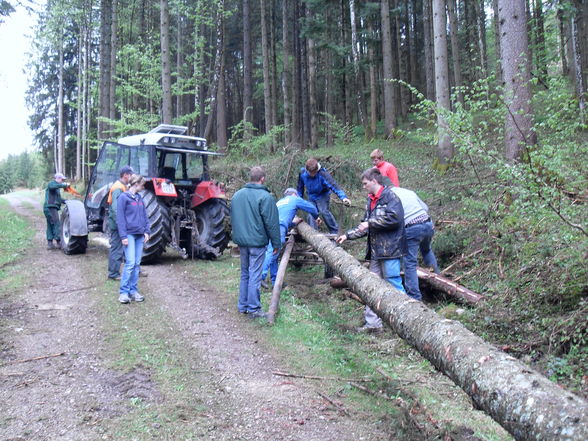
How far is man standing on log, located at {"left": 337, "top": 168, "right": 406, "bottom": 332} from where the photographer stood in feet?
19.1

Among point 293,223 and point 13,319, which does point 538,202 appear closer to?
point 293,223

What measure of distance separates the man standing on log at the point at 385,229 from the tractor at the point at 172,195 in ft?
15.7

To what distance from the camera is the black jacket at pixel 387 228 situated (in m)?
5.82

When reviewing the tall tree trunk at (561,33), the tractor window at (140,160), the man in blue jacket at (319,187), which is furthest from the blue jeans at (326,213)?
the tall tree trunk at (561,33)

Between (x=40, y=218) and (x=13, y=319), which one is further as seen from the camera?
(x=40, y=218)

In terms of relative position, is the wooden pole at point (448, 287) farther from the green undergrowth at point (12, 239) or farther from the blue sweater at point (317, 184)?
the green undergrowth at point (12, 239)

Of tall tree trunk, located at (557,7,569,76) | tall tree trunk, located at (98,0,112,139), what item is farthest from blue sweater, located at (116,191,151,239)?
tall tree trunk, located at (98,0,112,139)

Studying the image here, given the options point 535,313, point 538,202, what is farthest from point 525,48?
point 535,313

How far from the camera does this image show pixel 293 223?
8.12 m

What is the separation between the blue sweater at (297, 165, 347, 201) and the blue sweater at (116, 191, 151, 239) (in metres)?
3.01

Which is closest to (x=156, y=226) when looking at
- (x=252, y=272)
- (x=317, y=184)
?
(x=317, y=184)

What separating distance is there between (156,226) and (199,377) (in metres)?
5.12

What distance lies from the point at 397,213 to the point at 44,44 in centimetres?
4053

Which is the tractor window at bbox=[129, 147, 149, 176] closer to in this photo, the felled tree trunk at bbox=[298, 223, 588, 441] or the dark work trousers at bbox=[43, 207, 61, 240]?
the dark work trousers at bbox=[43, 207, 61, 240]
